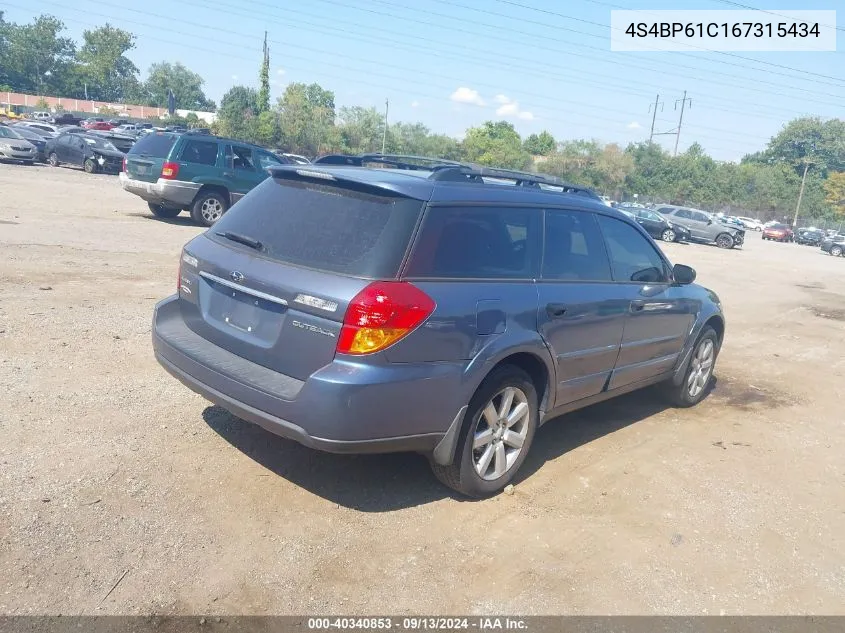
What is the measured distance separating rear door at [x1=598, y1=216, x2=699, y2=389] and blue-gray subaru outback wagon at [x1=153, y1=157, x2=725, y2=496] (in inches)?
7.4

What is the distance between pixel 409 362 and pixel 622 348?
2165 millimetres

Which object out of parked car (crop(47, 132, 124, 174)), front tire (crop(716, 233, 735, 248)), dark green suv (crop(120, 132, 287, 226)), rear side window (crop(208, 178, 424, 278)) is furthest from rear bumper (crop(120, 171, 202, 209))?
front tire (crop(716, 233, 735, 248))

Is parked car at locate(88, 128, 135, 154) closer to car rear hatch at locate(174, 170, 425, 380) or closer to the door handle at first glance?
car rear hatch at locate(174, 170, 425, 380)

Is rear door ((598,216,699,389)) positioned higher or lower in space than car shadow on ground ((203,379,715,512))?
higher

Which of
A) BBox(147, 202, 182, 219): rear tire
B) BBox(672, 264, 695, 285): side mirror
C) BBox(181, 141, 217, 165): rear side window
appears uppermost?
BBox(181, 141, 217, 165): rear side window

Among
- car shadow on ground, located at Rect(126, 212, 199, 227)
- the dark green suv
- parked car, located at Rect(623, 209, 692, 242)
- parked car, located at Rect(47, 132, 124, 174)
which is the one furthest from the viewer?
parked car, located at Rect(623, 209, 692, 242)

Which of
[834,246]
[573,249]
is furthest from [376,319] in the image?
[834,246]

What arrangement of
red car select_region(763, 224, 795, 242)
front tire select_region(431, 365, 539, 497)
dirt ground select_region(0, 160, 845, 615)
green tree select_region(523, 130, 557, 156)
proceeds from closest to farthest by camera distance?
1. dirt ground select_region(0, 160, 845, 615)
2. front tire select_region(431, 365, 539, 497)
3. red car select_region(763, 224, 795, 242)
4. green tree select_region(523, 130, 557, 156)

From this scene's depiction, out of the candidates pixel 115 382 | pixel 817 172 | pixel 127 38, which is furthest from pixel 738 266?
pixel 127 38

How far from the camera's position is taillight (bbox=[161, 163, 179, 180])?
44.9 feet

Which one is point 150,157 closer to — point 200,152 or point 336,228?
point 200,152

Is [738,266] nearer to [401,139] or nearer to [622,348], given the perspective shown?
[622,348]

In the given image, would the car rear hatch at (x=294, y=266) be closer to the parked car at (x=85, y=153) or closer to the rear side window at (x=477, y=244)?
the rear side window at (x=477, y=244)

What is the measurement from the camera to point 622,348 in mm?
5031
